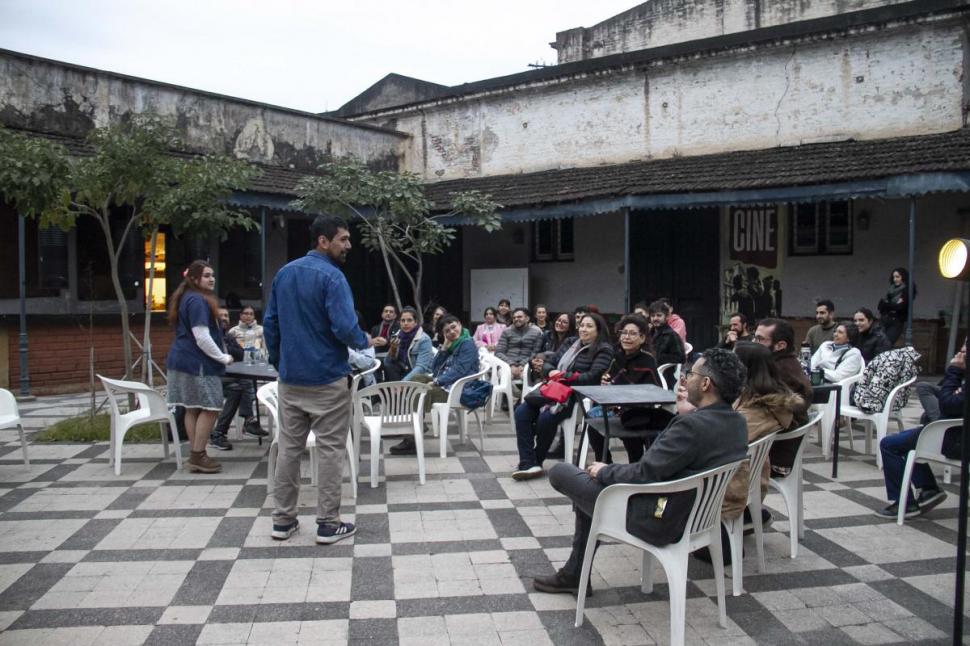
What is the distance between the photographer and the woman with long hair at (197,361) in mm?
6023

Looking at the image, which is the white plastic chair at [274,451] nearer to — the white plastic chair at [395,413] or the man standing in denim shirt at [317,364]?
the white plastic chair at [395,413]

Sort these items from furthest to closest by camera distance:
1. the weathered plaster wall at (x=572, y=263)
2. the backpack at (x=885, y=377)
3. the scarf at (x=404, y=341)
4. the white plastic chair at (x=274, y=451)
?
the weathered plaster wall at (x=572, y=263)
the scarf at (x=404, y=341)
the backpack at (x=885, y=377)
the white plastic chair at (x=274, y=451)

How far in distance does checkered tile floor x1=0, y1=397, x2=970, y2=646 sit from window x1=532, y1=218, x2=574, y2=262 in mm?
10299

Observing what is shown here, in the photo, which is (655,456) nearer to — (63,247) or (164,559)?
(164,559)

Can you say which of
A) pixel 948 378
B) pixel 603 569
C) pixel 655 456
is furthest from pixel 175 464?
pixel 948 378

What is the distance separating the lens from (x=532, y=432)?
614cm

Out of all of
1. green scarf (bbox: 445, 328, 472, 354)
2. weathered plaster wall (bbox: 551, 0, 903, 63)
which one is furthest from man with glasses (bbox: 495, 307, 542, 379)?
weathered plaster wall (bbox: 551, 0, 903, 63)

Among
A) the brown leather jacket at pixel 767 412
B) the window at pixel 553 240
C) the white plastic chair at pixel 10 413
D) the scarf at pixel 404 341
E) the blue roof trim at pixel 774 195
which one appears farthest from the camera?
the window at pixel 553 240

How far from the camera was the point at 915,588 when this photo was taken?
13.0ft

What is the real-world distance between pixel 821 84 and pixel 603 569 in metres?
10.9

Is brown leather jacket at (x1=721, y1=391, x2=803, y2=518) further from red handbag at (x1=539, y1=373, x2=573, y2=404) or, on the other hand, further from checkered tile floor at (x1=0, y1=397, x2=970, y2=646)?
red handbag at (x1=539, y1=373, x2=573, y2=404)

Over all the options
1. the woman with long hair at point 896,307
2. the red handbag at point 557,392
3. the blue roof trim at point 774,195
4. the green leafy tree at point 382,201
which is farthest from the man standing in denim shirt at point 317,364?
the woman with long hair at point 896,307

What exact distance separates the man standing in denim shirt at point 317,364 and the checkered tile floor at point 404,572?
0.26 meters

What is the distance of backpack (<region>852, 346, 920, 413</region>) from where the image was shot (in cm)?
639
